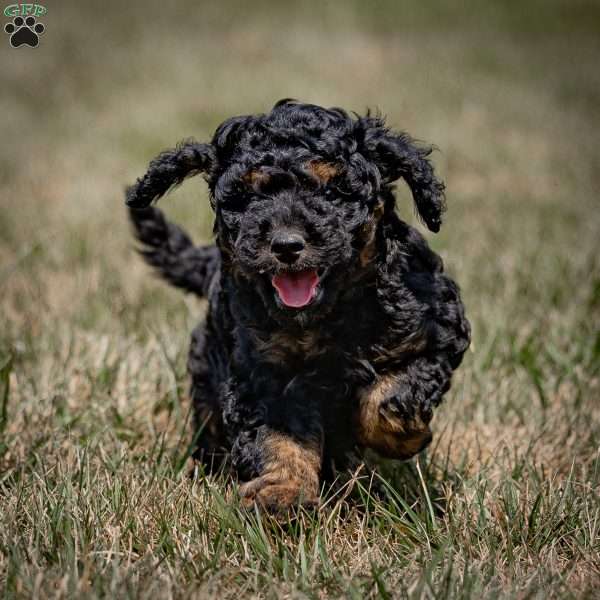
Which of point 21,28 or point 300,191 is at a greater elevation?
→ point 21,28

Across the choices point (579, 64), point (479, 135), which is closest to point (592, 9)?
point (579, 64)

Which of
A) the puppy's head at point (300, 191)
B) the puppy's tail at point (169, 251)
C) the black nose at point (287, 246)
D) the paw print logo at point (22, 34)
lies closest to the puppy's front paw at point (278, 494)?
the puppy's head at point (300, 191)

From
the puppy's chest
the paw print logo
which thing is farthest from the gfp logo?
the puppy's chest

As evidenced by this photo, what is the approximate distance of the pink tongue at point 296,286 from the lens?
3.05 m

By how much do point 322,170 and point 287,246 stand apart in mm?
379

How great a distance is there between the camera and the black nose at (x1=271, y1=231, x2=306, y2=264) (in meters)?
2.95

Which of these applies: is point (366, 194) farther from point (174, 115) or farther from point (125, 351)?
point (174, 115)

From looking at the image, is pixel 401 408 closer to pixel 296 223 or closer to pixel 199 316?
pixel 296 223

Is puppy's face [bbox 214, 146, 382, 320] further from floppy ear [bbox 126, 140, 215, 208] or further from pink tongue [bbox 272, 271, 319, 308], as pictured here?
floppy ear [bbox 126, 140, 215, 208]

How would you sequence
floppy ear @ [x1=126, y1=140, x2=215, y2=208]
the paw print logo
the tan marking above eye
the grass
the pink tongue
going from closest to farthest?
the grass < the pink tongue < the tan marking above eye < floppy ear @ [x1=126, y1=140, x2=215, y2=208] < the paw print logo

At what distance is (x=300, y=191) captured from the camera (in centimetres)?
316

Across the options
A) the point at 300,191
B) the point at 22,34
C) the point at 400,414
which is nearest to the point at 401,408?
the point at 400,414

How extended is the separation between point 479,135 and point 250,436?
8.28 meters

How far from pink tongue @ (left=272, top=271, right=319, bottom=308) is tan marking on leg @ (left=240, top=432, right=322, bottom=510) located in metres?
0.54
